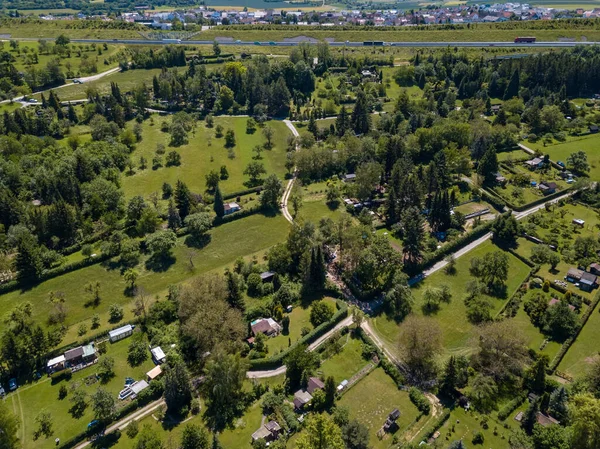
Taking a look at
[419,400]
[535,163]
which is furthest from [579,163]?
[419,400]

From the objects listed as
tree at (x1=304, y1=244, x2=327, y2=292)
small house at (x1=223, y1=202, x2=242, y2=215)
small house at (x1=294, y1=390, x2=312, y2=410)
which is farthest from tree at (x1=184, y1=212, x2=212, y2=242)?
small house at (x1=294, y1=390, x2=312, y2=410)

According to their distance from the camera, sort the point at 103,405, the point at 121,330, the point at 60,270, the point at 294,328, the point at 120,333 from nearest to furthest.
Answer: the point at 103,405, the point at 120,333, the point at 121,330, the point at 294,328, the point at 60,270

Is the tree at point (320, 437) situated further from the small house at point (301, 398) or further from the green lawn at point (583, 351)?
the green lawn at point (583, 351)

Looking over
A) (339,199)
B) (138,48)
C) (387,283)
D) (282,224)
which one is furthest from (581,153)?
(138,48)

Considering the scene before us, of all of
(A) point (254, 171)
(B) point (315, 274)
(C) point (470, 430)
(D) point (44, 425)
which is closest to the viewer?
(C) point (470, 430)

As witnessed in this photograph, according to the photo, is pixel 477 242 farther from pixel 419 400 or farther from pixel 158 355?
pixel 158 355

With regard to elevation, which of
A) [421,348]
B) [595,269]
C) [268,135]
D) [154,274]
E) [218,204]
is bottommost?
[595,269]

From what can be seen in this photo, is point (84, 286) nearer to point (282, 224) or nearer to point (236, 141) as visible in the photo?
point (282, 224)
